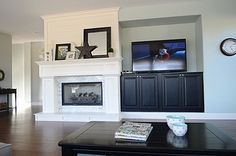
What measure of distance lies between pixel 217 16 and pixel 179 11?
835 millimetres

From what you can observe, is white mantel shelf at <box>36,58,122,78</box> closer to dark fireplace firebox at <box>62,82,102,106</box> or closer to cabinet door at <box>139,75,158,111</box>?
dark fireplace firebox at <box>62,82,102,106</box>

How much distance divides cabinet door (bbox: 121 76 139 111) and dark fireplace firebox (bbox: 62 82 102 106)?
60cm

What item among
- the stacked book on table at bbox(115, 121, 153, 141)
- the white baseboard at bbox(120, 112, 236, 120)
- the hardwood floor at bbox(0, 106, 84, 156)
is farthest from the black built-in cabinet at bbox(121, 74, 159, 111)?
the stacked book on table at bbox(115, 121, 153, 141)

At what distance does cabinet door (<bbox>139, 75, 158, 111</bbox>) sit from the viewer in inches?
199

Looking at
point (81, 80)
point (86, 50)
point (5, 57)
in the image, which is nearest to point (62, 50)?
point (86, 50)

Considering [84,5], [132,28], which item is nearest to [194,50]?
[132,28]

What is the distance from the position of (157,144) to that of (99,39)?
402 cm

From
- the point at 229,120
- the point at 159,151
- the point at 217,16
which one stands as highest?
the point at 217,16

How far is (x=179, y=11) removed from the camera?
4801mm

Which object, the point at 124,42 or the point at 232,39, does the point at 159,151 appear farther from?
the point at 124,42

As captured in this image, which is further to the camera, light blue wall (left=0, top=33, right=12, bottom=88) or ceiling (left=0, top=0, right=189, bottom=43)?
light blue wall (left=0, top=33, right=12, bottom=88)

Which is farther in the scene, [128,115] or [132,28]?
[132,28]

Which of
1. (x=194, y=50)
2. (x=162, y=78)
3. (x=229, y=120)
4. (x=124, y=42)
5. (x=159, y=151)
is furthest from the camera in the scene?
(x=124, y=42)

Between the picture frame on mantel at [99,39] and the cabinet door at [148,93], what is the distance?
1.11 metres
